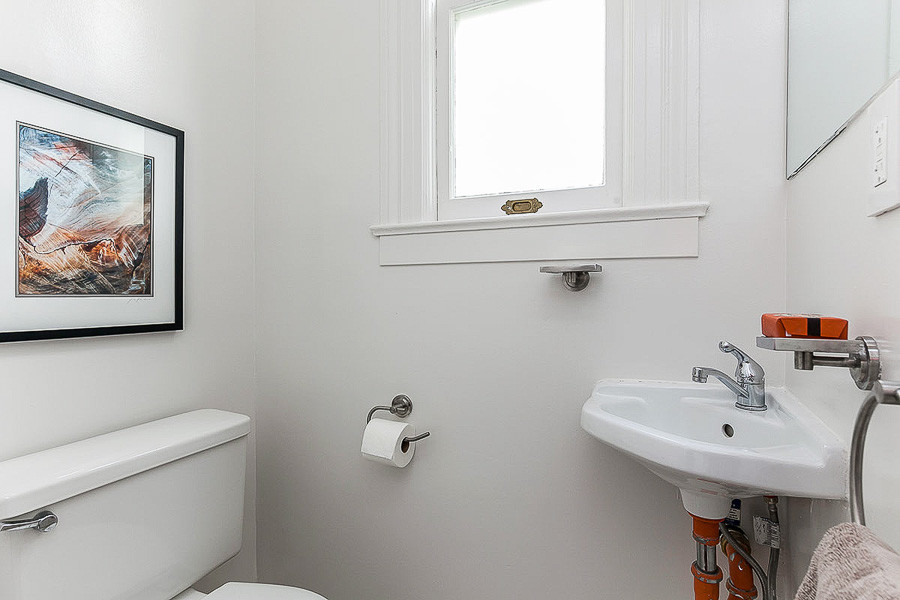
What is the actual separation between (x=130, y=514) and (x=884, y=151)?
1412 mm

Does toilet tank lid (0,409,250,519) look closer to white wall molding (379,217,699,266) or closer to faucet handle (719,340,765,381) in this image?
white wall molding (379,217,699,266)

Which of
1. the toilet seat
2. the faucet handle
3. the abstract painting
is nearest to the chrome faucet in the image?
the faucet handle

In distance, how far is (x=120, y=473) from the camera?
3.38 feet

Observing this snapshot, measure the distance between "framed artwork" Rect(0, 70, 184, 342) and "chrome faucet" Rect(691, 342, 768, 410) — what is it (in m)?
1.32

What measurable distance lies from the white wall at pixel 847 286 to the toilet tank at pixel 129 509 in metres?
1.27

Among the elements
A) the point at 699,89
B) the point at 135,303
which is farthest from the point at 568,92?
the point at 135,303

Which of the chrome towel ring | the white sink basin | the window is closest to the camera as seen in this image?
the chrome towel ring

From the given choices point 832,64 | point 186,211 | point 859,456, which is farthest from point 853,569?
point 186,211

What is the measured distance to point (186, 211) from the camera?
Answer: 56.4 inches

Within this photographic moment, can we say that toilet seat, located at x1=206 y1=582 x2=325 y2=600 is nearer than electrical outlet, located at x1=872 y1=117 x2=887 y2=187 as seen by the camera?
No

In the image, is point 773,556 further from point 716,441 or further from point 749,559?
point 716,441

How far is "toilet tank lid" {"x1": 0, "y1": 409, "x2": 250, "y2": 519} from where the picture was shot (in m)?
0.90

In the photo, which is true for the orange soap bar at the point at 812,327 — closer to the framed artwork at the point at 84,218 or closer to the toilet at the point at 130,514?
the toilet at the point at 130,514

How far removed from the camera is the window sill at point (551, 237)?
1147 mm
